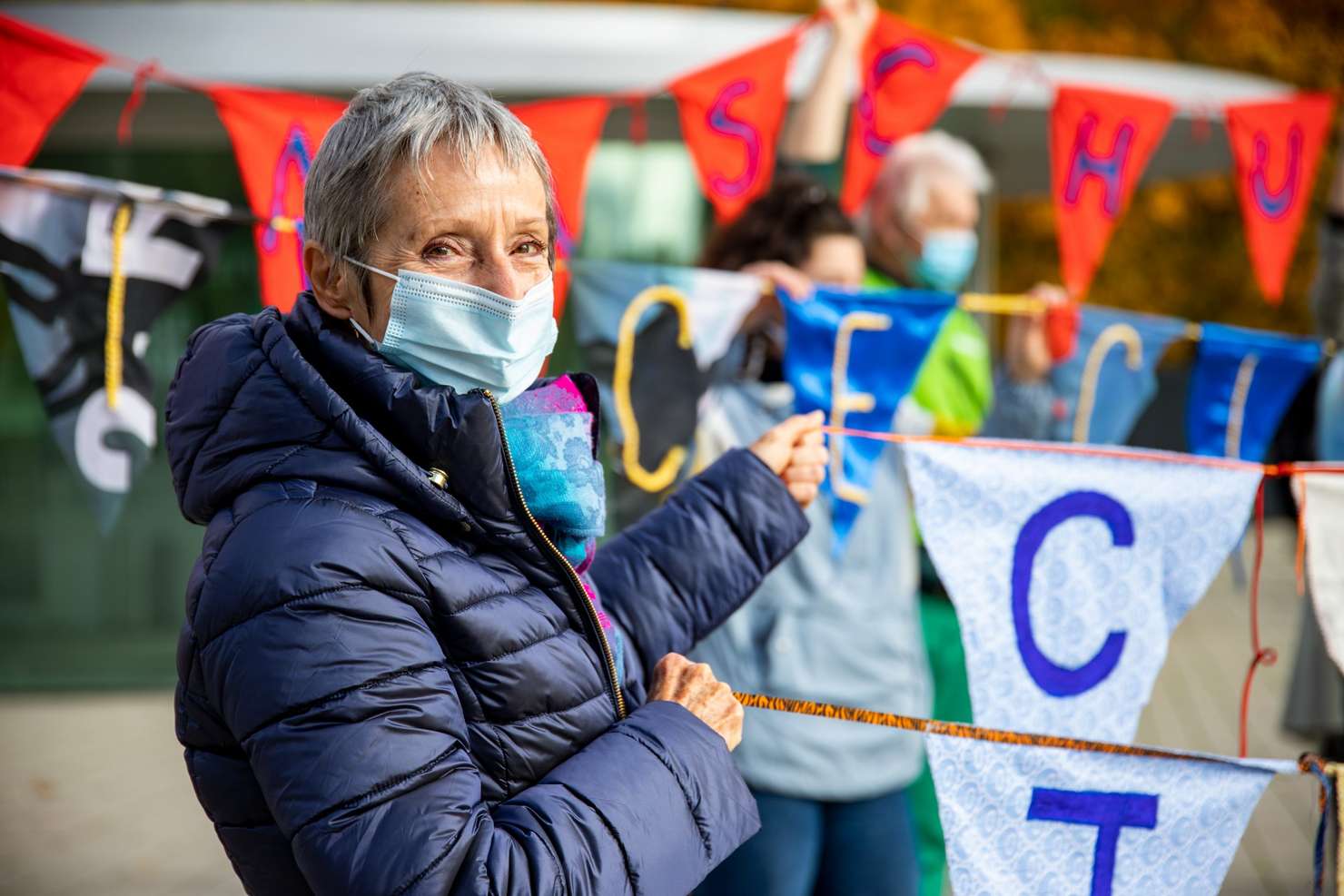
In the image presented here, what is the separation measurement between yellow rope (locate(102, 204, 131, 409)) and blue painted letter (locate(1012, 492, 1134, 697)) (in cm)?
198

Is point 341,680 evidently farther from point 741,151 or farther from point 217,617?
point 741,151

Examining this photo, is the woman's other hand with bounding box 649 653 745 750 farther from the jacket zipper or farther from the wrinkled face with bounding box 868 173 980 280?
the wrinkled face with bounding box 868 173 980 280

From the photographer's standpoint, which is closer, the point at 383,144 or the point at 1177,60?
the point at 383,144

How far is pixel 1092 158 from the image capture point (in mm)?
4707

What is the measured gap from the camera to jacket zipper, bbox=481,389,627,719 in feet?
4.95

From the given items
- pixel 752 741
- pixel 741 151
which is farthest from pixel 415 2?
pixel 752 741

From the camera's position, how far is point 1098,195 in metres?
4.75

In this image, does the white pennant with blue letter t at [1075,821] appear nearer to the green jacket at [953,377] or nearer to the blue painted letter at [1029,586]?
the blue painted letter at [1029,586]

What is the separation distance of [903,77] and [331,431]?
3353 mm

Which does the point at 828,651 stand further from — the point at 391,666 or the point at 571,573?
the point at 391,666

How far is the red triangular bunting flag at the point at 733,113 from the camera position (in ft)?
13.4

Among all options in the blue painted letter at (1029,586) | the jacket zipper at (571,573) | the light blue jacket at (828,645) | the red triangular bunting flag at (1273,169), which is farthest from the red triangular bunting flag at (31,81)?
the red triangular bunting flag at (1273,169)

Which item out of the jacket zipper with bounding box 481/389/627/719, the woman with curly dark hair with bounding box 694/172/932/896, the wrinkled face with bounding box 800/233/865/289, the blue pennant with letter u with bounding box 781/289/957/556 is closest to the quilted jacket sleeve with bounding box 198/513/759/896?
the jacket zipper with bounding box 481/389/627/719

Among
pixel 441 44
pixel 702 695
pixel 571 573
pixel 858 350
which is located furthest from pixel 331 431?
pixel 441 44
